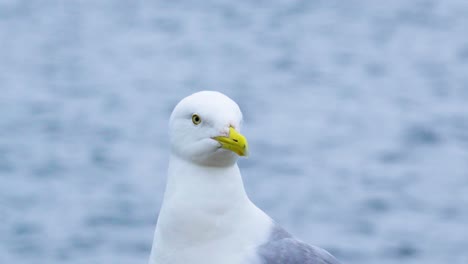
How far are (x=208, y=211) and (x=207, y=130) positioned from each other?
31cm

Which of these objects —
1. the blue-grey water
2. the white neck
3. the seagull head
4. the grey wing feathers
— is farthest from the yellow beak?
the blue-grey water

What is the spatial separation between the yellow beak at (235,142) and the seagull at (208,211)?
0.06 m

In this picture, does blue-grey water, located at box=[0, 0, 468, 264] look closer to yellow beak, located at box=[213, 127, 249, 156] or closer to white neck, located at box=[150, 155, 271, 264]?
white neck, located at box=[150, 155, 271, 264]

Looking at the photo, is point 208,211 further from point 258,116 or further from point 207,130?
point 258,116

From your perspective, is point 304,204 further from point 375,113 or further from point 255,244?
point 255,244

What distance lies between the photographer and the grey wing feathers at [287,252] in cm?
444

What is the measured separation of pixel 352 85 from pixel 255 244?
27.8ft

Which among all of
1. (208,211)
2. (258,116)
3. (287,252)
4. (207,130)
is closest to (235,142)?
(207,130)

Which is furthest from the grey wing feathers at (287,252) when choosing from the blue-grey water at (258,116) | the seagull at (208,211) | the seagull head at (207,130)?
the blue-grey water at (258,116)

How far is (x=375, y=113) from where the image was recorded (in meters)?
12.2

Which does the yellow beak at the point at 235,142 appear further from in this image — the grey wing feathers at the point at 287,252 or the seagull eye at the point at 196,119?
the grey wing feathers at the point at 287,252

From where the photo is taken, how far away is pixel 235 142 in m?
4.26

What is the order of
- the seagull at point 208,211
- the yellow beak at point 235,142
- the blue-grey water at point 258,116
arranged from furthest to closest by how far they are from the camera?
the blue-grey water at point 258,116
the seagull at point 208,211
the yellow beak at point 235,142

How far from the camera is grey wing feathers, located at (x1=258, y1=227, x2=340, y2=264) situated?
14.6ft
